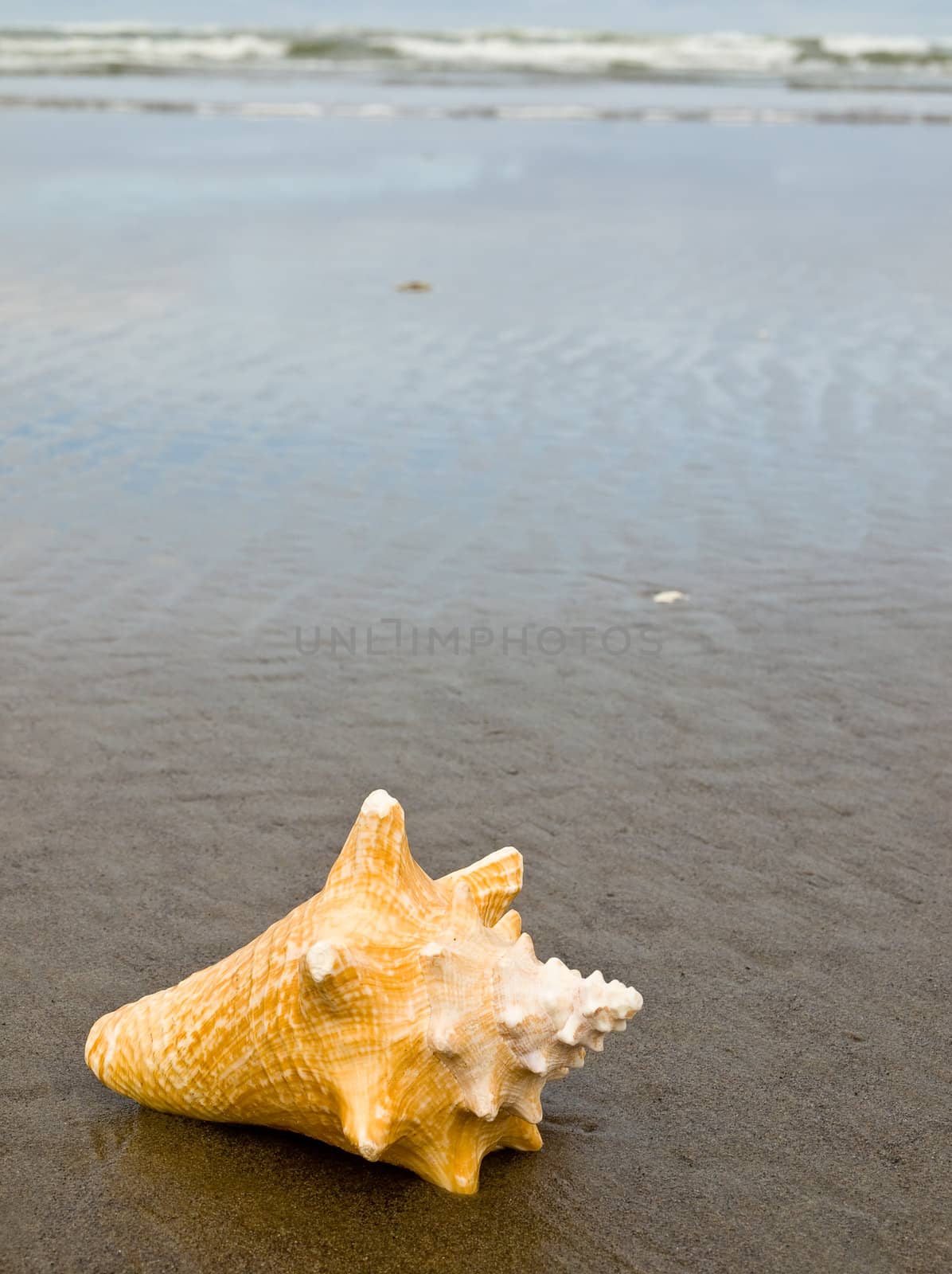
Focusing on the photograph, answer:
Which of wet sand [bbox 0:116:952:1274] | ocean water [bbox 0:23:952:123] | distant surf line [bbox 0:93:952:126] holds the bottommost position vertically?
wet sand [bbox 0:116:952:1274]

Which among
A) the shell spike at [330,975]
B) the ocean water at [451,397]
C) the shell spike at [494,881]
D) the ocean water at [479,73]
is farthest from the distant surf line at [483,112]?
the shell spike at [330,975]

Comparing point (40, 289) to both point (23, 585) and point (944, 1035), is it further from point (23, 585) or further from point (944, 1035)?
A: point (944, 1035)

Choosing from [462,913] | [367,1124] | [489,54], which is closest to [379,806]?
[462,913]

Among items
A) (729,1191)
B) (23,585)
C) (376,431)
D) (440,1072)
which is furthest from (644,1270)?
(376,431)

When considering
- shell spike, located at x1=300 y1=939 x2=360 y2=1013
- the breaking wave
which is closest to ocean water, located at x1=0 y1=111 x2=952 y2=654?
shell spike, located at x1=300 y1=939 x2=360 y2=1013

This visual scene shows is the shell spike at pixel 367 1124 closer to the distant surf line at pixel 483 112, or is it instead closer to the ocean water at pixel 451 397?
the ocean water at pixel 451 397

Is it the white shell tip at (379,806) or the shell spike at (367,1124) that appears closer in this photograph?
the shell spike at (367,1124)

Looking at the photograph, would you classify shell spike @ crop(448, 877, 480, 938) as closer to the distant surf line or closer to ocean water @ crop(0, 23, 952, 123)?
the distant surf line
